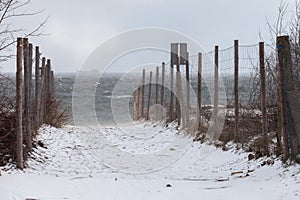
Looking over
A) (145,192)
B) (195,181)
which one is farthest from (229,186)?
(145,192)

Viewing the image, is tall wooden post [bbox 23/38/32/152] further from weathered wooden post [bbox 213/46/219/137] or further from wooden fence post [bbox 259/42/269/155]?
weathered wooden post [bbox 213/46/219/137]

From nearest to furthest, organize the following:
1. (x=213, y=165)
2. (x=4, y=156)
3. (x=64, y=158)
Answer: (x=4, y=156), (x=213, y=165), (x=64, y=158)

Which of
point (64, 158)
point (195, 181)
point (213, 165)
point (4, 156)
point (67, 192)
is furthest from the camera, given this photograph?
point (64, 158)

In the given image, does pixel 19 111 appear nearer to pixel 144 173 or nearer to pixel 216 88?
pixel 144 173

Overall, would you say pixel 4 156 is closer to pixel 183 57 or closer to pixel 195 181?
pixel 195 181

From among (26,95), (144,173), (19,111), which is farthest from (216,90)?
(19,111)

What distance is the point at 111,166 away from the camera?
8.27 metres

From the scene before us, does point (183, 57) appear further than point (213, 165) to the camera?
Yes

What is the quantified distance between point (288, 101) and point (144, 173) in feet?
9.52

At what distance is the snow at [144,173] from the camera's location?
5383 mm

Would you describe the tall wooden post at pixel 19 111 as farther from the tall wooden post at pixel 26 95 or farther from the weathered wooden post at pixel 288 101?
the weathered wooden post at pixel 288 101

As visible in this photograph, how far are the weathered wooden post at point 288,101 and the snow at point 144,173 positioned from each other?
0.39 meters

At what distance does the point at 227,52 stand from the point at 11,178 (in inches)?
231

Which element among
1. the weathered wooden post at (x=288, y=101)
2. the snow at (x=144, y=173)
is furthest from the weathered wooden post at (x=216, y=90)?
the weathered wooden post at (x=288, y=101)
